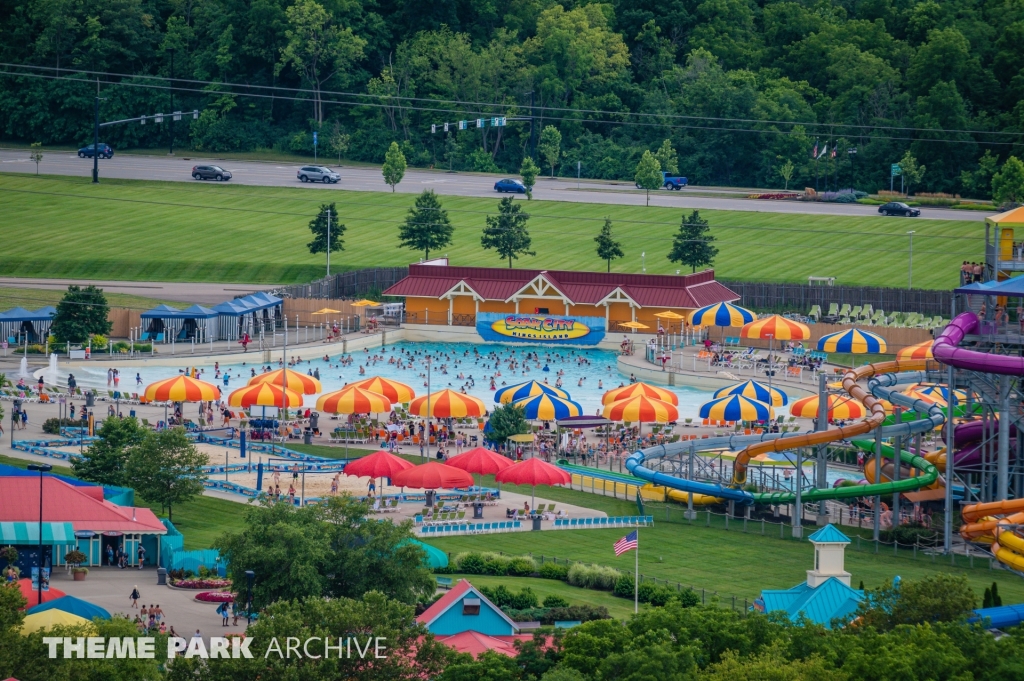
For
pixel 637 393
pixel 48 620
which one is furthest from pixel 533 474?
pixel 48 620

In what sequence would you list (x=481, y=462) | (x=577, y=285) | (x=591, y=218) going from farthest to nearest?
(x=591, y=218)
(x=577, y=285)
(x=481, y=462)

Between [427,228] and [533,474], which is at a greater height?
[427,228]

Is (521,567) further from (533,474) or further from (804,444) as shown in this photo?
(804,444)

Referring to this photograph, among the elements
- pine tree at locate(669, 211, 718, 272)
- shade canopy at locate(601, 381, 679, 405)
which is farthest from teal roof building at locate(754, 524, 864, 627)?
pine tree at locate(669, 211, 718, 272)

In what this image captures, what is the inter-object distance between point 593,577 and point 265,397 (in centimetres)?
2186

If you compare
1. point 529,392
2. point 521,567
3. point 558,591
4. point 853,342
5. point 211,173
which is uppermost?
point 211,173

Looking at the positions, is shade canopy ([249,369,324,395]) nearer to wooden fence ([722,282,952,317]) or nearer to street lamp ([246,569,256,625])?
street lamp ([246,569,256,625])

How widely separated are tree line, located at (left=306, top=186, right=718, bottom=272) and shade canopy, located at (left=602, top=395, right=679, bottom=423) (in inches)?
1388

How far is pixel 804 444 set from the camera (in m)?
53.4

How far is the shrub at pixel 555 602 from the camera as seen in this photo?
4266 centimetres

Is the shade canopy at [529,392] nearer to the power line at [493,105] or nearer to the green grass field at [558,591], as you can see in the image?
the green grass field at [558,591]

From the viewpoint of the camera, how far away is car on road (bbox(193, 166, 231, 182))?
396ft

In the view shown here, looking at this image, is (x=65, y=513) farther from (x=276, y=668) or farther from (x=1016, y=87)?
(x=1016, y=87)

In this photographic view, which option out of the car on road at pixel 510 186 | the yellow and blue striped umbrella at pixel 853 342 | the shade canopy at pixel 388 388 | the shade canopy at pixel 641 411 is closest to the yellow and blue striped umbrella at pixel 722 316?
the yellow and blue striped umbrella at pixel 853 342
